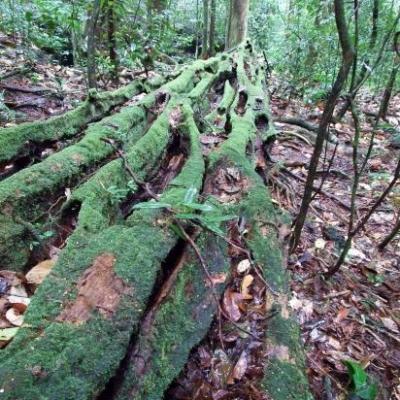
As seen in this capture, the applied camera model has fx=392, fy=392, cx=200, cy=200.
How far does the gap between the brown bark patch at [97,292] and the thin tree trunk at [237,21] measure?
26.8 feet

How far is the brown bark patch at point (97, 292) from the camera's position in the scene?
5.20ft

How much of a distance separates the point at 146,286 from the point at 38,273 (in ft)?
2.23

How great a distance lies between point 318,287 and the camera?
287 centimetres

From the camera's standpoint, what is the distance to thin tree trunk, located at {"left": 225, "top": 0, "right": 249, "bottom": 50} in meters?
8.64

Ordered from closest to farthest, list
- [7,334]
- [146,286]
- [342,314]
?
1. [7,334]
2. [146,286]
3. [342,314]

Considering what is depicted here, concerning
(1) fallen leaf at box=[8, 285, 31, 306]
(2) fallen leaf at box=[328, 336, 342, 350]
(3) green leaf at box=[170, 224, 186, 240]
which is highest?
(3) green leaf at box=[170, 224, 186, 240]

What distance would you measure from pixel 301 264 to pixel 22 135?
7.65 feet

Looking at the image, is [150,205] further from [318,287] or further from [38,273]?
[318,287]

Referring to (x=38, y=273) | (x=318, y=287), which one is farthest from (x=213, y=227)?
(x=318, y=287)

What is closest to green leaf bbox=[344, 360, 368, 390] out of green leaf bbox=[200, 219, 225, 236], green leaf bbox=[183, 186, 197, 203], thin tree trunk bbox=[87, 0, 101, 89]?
green leaf bbox=[200, 219, 225, 236]

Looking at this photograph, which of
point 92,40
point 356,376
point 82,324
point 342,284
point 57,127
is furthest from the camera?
point 92,40

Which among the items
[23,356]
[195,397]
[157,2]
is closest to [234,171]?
[195,397]

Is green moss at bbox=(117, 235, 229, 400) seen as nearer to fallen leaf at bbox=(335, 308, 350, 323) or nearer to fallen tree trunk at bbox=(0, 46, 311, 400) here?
fallen tree trunk at bbox=(0, 46, 311, 400)

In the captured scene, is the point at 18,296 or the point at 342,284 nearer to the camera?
the point at 18,296
